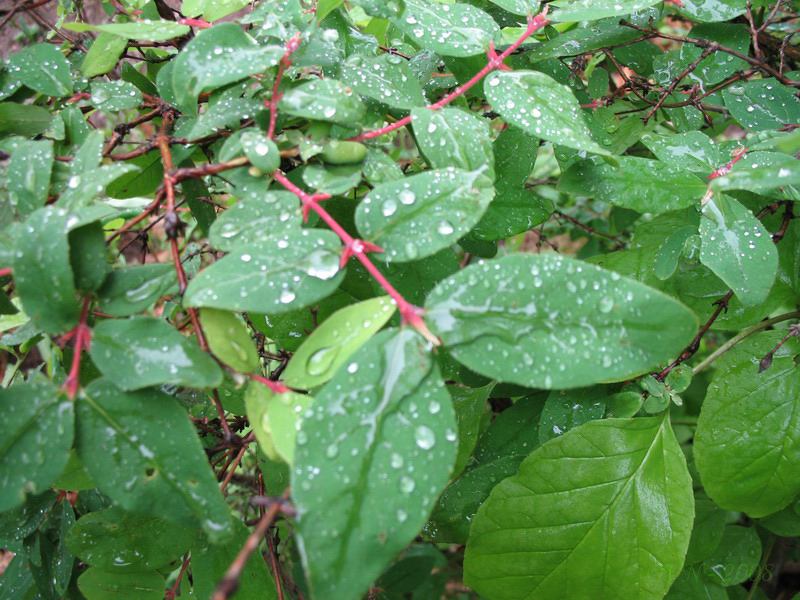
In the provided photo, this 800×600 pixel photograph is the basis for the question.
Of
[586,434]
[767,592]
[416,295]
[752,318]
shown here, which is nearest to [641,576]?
[586,434]

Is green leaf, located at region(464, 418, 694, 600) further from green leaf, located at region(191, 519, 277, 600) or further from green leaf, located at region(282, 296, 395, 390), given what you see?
green leaf, located at region(282, 296, 395, 390)

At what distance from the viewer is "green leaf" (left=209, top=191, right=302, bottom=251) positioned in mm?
601

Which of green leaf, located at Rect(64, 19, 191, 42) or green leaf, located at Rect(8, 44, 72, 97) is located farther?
green leaf, located at Rect(8, 44, 72, 97)

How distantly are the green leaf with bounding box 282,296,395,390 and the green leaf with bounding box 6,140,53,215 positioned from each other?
1.17 feet

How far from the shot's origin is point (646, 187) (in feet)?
2.79

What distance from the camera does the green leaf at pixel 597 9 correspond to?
2.49 ft

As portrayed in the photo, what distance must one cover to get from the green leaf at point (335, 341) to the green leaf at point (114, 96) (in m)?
0.54

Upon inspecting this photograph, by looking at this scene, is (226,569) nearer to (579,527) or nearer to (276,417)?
(276,417)

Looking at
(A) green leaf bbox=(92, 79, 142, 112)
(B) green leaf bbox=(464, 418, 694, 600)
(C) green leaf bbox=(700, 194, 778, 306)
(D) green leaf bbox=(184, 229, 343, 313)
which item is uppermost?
(A) green leaf bbox=(92, 79, 142, 112)

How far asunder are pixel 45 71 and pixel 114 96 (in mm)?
126

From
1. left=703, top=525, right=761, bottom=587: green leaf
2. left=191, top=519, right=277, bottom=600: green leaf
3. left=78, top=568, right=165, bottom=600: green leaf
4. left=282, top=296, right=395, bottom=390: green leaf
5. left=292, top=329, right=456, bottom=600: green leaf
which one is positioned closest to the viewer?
left=292, top=329, right=456, bottom=600: green leaf

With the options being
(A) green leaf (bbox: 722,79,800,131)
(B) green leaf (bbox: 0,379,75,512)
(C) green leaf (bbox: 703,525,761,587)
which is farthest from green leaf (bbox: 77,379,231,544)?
(C) green leaf (bbox: 703,525,761,587)

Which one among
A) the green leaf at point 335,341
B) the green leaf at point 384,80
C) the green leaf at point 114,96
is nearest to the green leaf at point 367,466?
the green leaf at point 335,341

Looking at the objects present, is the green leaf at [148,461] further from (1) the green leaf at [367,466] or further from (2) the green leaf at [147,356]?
(1) the green leaf at [367,466]
